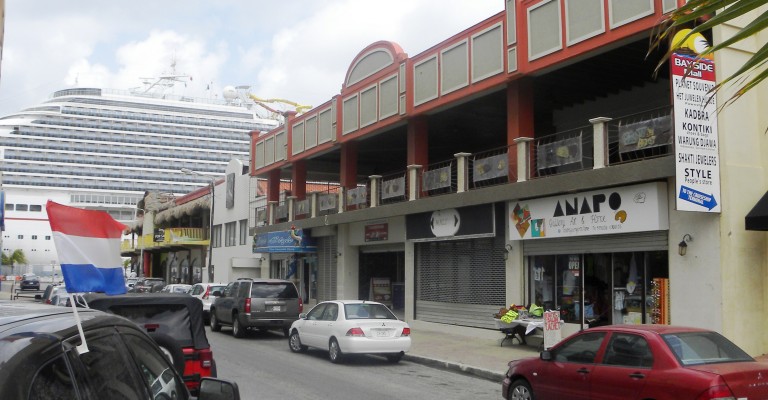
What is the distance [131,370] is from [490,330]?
17.6m

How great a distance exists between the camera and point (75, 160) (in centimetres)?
15725

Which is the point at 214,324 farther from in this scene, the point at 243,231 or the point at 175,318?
the point at 243,231

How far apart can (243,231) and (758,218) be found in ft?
104

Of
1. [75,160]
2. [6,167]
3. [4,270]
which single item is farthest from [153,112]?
[4,270]

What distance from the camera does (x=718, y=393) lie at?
7.22 m

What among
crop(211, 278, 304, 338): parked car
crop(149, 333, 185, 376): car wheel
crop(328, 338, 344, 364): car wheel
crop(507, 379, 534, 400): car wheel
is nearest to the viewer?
crop(149, 333, 185, 376): car wheel

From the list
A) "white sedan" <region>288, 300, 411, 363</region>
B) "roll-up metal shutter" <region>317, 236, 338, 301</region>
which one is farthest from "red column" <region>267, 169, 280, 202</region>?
"white sedan" <region>288, 300, 411, 363</region>

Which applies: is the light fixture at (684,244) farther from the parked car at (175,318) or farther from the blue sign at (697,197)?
the parked car at (175,318)

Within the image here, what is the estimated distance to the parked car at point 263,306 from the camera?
21.4 m

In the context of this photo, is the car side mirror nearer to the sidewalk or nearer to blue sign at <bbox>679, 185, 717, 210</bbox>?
the sidewalk

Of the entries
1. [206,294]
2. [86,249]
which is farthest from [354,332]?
[206,294]

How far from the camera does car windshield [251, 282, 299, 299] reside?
21625 millimetres

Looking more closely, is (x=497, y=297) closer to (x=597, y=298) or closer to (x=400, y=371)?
(x=597, y=298)

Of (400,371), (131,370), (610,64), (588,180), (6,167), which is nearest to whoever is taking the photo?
(131,370)
